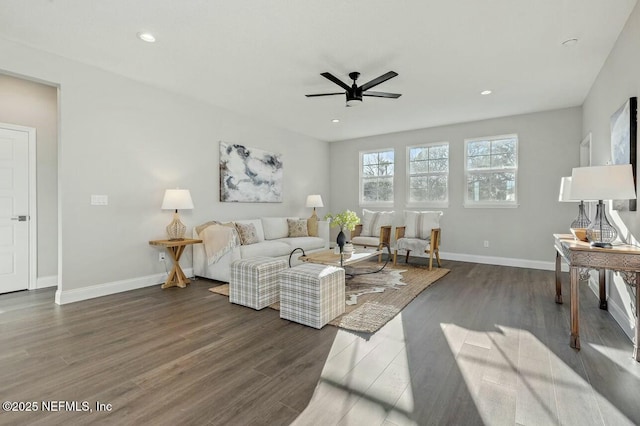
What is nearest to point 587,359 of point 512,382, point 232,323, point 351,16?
point 512,382

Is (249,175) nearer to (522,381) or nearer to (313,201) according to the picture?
(313,201)

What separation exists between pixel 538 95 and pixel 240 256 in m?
4.79

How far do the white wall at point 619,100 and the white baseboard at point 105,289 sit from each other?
5029 mm

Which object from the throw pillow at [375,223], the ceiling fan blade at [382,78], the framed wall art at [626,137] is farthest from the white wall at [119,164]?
the framed wall art at [626,137]

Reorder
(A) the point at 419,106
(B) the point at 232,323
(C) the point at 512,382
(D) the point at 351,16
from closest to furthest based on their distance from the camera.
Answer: (C) the point at 512,382, (D) the point at 351,16, (B) the point at 232,323, (A) the point at 419,106

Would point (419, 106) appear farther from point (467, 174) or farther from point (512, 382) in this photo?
point (512, 382)

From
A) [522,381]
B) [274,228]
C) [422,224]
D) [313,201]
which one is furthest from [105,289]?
[422,224]

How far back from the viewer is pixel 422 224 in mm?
5281

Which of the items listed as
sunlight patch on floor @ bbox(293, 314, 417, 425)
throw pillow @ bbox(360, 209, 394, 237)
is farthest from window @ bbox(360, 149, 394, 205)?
sunlight patch on floor @ bbox(293, 314, 417, 425)

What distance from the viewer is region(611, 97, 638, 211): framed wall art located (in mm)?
2412

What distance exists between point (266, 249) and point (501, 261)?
13.6ft

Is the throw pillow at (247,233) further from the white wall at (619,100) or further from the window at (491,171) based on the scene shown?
the white wall at (619,100)

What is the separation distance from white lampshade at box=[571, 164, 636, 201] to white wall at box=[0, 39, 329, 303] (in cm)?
452

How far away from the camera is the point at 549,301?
3.34 m
